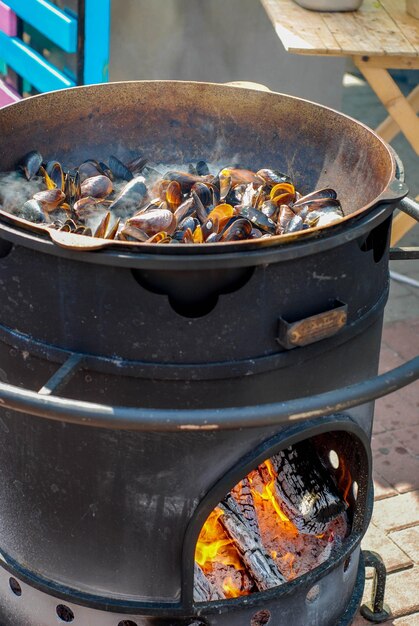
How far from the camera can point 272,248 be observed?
167 cm

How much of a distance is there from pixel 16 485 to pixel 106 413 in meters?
0.62

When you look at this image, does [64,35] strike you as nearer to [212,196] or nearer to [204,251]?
[212,196]

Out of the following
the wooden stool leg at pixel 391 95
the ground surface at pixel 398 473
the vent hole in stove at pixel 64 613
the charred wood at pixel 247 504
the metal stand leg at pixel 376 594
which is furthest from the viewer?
the wooden stool leg at pixel 391 95

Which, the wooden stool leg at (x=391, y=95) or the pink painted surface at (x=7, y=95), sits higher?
the wooden stool leg at (x=391, y=95)

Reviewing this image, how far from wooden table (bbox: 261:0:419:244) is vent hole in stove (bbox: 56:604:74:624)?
2.31 metres

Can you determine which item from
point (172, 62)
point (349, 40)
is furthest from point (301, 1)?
point (172, 62)

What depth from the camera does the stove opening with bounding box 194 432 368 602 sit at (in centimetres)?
228

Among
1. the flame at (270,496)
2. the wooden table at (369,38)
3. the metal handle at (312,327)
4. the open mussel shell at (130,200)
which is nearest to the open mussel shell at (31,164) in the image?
the open mussel shell at (130,200)

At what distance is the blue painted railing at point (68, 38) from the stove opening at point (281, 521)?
93.7 inches

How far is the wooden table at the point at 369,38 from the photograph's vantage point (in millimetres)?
3527

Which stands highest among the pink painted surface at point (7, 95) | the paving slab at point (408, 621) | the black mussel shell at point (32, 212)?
the black mussel shell at point (32, 212)

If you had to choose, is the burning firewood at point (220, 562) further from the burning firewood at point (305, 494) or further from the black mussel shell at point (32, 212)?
the black mussel shell at point (32, 212)

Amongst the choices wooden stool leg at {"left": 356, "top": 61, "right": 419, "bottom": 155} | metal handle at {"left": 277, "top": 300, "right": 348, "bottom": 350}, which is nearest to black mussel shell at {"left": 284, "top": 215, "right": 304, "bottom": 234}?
metal handle at {"left": 277, "top": 300, "right": 348, "bottom": 350}

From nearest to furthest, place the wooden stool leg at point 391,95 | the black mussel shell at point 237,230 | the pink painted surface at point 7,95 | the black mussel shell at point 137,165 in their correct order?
the black mussel shell at point 237,230 → the black mussel shell at point 137,165 → the wooden stool leg at point 391,95 → the pink painted surface at point 7,95
